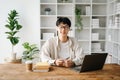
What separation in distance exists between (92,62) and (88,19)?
3.12 metres

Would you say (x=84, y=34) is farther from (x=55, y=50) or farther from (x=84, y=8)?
(x=55, y=50)

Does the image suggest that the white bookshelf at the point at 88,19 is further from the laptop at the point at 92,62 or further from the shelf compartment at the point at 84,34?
the laptop at the point at 92,62

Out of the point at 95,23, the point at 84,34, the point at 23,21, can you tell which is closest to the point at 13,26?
the point at 23,21

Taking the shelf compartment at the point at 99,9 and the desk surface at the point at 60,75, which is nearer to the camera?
the desk surface at the point at 60,75

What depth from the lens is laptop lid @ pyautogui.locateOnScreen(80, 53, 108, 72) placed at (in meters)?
1.77

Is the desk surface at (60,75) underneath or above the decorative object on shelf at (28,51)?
above

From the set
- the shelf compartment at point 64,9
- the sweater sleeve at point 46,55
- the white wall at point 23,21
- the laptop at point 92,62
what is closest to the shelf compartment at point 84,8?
the shelf compartment at point 64,9

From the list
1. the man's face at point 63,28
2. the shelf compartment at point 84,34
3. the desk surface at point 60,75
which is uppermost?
the man's face at point 63,28

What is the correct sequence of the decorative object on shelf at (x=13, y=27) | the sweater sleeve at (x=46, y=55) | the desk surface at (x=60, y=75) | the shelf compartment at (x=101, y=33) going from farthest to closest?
the shelf compartment at (x=101, y=33) < the decorative object on shelf at (x=13, y=27) < the sweater sleeve at (x=46, y=55) < the desk surface at (x=60, y=75)

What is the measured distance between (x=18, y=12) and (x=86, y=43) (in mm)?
2087

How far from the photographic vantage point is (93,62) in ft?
6.02

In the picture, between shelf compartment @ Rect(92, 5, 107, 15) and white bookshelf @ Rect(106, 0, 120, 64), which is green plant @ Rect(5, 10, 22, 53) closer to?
shelf compartment @ Rect(92, 5, 107, 15)

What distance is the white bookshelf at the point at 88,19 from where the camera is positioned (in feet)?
15.0

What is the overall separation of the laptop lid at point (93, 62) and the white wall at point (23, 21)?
3173mm
